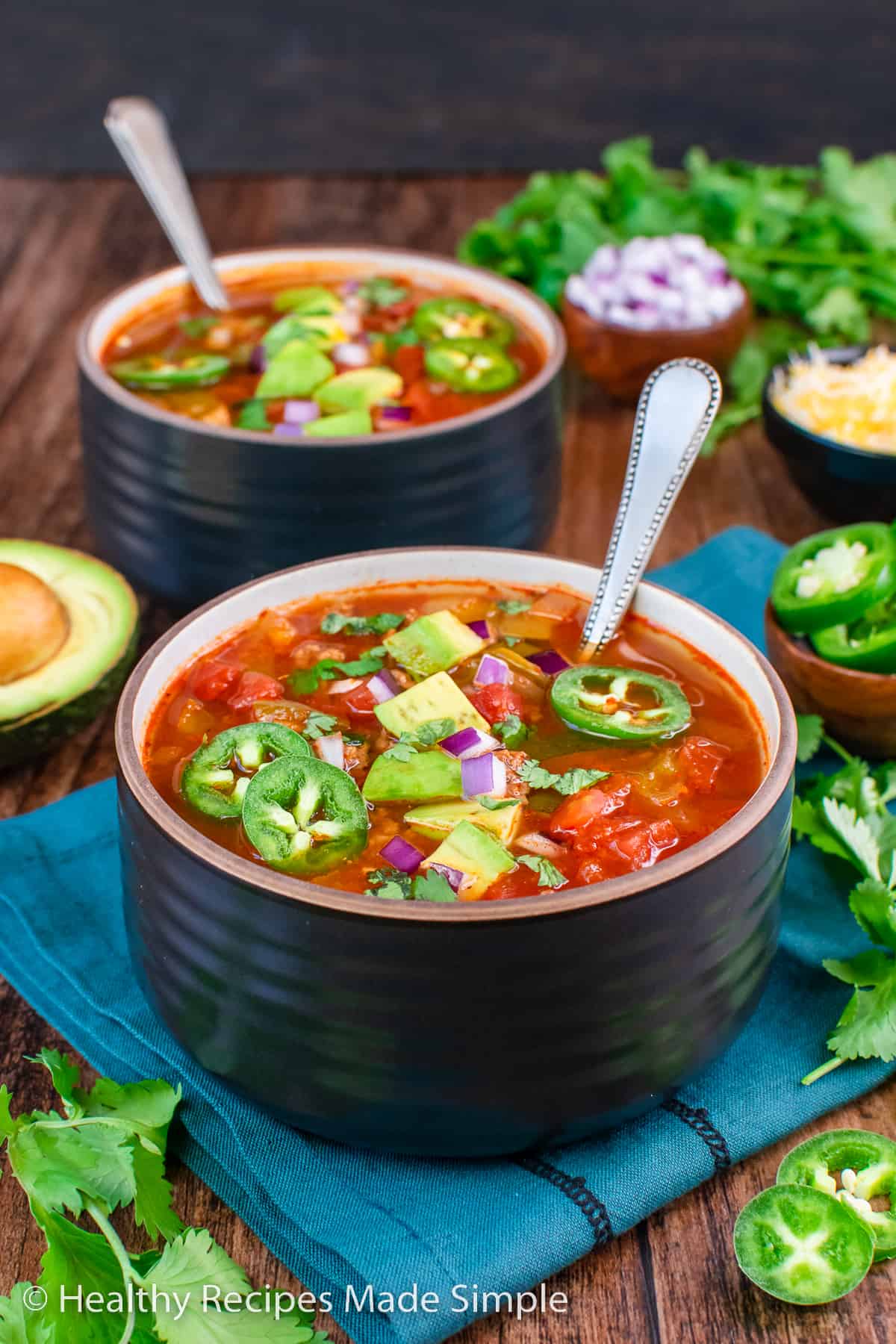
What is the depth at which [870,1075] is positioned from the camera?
2.18m

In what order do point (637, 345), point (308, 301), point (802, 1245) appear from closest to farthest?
point (802, 1245) < point (308, 301) < point (637, 345)

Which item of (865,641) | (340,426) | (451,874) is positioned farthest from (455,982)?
(340,426)

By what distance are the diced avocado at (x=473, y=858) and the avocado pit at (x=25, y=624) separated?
1.09 metres

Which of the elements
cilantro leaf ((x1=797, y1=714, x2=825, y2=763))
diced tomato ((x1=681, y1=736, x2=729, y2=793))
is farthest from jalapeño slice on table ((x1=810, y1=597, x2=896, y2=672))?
diced tomato ((x1=681, y1=736, x2=729, y2=793))

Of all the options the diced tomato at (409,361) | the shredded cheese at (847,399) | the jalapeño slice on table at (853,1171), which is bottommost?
the jalapeño slice on table at (853,1171)

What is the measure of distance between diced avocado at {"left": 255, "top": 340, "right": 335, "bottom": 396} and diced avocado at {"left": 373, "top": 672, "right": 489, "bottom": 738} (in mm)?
1106

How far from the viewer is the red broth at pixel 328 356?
125 inches

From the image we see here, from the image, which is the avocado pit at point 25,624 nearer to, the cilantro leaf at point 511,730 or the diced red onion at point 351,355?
the diced red onion at point 351,355

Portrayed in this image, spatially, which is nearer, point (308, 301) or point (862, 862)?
point (862, 862)

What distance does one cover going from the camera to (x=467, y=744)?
2211mm

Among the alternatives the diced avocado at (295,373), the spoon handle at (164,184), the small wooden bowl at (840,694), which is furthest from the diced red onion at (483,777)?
the spoon handle at (164,184)

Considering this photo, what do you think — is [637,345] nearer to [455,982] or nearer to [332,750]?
[332,750]

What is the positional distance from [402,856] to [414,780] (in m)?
0.17

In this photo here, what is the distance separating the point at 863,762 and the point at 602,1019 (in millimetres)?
1068
